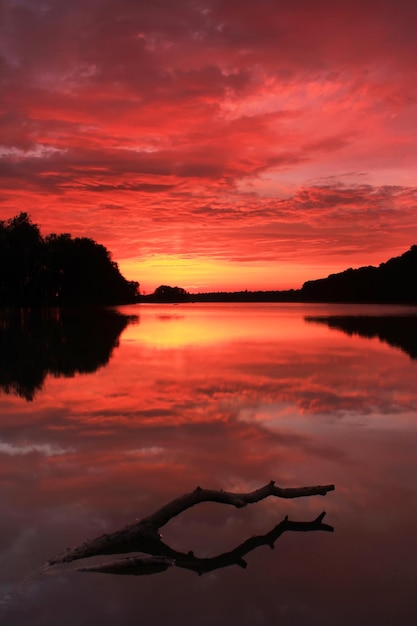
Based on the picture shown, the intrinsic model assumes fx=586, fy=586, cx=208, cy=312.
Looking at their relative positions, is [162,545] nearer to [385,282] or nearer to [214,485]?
[214,485]

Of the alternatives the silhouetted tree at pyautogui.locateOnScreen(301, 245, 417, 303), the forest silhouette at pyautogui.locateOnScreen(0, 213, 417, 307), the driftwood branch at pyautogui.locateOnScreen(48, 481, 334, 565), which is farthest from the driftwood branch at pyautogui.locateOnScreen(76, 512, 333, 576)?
the silhouetted tree at pyautogui.locateOnScreen(301, 245, 417, 303)

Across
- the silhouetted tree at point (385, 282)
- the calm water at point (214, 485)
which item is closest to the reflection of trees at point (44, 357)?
the calm water at point (214, 485)

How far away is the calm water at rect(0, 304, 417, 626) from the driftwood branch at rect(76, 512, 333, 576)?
9cm

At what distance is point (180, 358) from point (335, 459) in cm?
1611

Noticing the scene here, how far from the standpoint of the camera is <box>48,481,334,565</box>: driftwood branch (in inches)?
238

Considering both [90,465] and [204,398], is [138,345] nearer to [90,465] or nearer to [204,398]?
[204,398]

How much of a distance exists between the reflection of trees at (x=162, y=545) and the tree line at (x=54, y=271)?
10358cm

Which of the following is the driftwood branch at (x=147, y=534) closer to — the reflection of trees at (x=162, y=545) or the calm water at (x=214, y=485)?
the reflection of trees at (x=162, y=545)

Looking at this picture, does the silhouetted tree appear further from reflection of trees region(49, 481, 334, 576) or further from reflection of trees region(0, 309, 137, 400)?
reflection of trees region(49, 481, 334, 576)

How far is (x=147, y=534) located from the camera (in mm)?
6363

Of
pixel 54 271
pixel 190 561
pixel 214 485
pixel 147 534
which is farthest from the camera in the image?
pixel 54 271

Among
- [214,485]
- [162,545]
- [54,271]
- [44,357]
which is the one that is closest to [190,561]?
[162,545]

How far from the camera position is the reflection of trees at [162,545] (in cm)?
583

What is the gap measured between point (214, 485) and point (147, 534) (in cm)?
224
